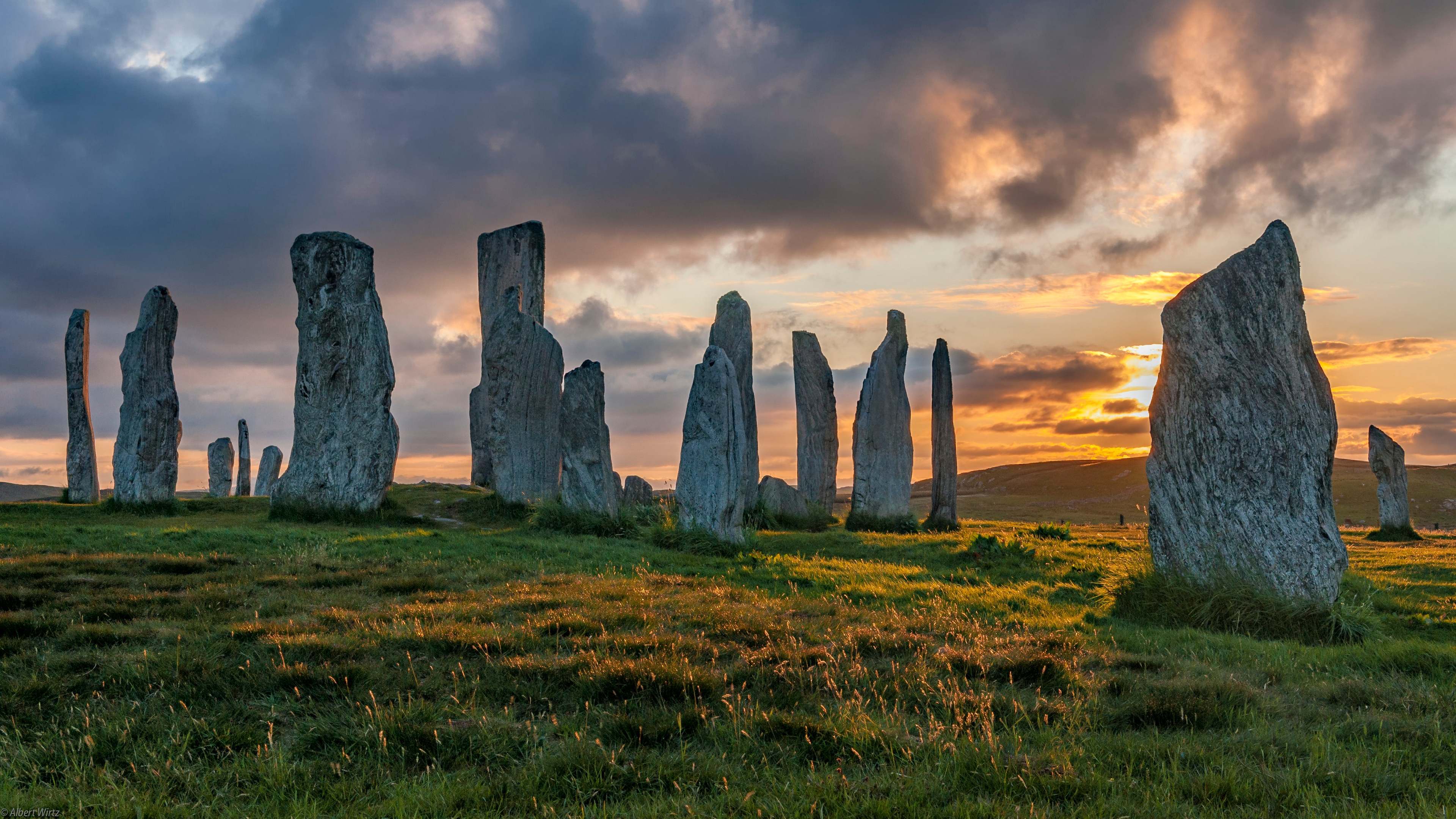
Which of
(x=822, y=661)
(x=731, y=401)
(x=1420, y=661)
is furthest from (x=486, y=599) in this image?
(x=1420, y=661)

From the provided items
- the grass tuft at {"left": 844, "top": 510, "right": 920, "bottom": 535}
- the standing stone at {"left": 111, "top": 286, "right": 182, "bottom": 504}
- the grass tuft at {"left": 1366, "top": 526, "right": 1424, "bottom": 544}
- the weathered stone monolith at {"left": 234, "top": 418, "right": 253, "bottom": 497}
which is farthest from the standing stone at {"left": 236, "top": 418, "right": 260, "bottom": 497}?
the grass tuft at {"left": 1366, "top": 526, "right": 1424, "bottom": 544}

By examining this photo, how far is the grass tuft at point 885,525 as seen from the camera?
21078 mm

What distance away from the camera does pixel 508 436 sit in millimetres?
21547

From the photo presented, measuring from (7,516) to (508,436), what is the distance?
12069 mm

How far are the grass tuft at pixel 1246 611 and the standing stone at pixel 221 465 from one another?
39402mm

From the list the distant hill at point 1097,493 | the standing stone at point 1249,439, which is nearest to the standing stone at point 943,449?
the distant hill at point 1097,493

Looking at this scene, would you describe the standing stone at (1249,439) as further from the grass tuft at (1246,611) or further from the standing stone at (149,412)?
the standing stone at (149,412)

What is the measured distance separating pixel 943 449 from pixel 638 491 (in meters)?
10.5

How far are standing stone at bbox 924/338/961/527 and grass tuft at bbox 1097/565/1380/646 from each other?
1276 centimetres

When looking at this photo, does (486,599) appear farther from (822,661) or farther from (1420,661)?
(1420,661)

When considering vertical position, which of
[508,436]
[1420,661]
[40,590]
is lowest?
[1420,661]

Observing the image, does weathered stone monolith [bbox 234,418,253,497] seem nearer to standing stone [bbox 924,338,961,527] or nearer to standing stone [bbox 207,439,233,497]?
standing stone [bbox 207,439,233,497]

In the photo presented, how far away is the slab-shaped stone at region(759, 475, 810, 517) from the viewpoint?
76.2ft

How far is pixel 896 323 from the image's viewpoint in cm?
2297
